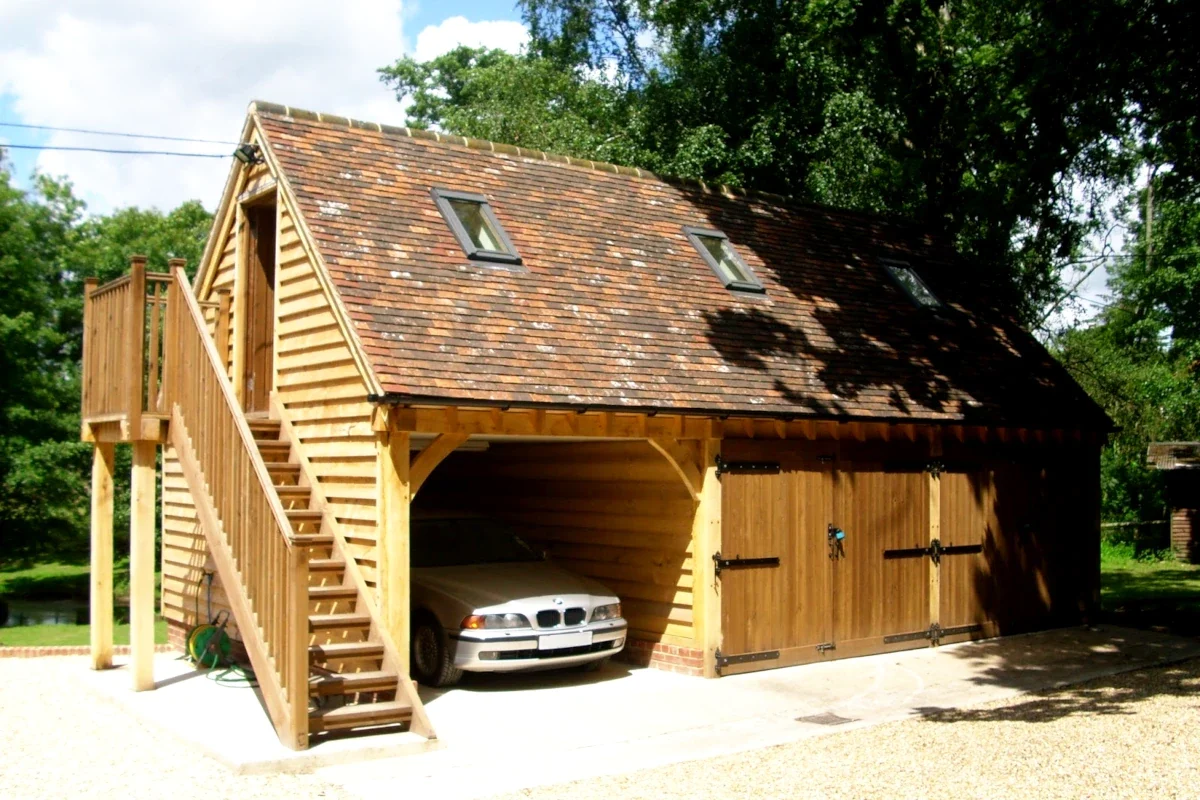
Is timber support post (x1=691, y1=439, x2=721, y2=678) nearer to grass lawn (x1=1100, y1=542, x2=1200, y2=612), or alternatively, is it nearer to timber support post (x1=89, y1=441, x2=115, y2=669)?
timber support post (x1=89, y1=441, x2=115, y2=669)

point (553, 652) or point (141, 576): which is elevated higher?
point (141, 576)

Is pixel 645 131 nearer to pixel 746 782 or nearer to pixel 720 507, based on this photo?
pixel 720 507

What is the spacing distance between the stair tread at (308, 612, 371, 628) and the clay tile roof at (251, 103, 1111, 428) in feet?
6.15

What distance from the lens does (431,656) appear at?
11609mm

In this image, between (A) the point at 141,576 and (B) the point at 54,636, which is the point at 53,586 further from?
(A) the point at 141,576

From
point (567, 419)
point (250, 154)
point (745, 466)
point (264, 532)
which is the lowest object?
point (264, 532)

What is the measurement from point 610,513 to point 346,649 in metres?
4.39

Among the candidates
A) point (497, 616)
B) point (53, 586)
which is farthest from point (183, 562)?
point (53, 586)

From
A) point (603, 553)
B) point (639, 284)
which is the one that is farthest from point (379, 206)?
point (603, 553)

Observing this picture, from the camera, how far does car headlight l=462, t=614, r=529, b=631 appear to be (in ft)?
36.6

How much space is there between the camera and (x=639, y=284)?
13633 mm

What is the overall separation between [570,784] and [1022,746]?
3.38m

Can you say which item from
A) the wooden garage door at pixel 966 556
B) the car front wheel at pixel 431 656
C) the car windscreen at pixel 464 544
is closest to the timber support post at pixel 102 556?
the car windscreen at pixel 464 544

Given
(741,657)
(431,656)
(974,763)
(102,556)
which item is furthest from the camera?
(102,556)
